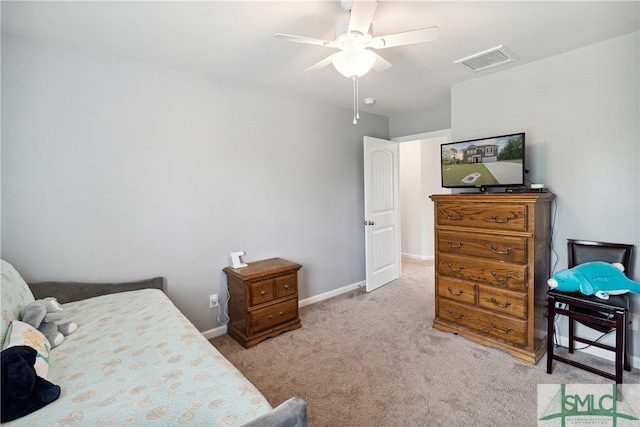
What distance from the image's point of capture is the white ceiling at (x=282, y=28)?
1722 millimetres

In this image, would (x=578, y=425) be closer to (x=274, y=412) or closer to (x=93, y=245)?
(x=274, y=412)

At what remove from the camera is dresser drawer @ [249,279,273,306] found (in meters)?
2.63

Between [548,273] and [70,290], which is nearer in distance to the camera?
[70,290]

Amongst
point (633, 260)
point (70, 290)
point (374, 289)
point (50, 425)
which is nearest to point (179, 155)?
point (70, 290)

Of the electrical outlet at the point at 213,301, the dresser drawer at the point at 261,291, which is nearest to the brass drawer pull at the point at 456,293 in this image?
the dresser drawer at the point at 261,291

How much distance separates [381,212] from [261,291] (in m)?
2.08

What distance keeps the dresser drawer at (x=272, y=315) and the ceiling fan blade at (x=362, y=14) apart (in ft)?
7.30

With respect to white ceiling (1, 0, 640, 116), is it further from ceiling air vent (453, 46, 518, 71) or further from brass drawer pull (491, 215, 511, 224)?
brass drawer pull (491, 215, 511, 224)

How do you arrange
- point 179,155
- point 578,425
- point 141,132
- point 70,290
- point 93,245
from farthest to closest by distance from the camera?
point 179,155 < point 141,132 < point 93,245 < point 70,290 < point 578,425

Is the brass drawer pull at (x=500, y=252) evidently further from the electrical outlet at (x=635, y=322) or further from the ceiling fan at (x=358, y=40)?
the ceiling fan at (x=358, y=40)

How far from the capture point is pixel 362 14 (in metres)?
1.43

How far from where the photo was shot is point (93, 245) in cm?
226

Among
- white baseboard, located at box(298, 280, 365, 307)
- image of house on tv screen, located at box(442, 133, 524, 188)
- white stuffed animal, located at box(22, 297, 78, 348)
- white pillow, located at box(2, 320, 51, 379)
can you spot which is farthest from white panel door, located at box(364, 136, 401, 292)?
white pillow, located at box(2, 320, 51, 379)

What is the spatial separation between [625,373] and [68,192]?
4.11 metres
